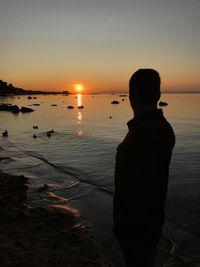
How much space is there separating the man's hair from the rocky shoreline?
5543mm

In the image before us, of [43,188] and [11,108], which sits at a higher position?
[11,108]

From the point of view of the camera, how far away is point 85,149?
27.6m

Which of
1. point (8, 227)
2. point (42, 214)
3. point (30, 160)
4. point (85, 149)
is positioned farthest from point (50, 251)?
point (85, 149)

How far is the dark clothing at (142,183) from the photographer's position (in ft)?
11.3

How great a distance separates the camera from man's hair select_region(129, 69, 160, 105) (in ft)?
11.6

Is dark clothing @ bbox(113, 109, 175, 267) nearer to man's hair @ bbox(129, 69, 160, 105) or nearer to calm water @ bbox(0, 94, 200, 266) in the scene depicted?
man's hair @ bbox(129, 69, 160, 105)

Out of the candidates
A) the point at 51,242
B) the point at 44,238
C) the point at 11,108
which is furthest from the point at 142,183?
the point at 11,108

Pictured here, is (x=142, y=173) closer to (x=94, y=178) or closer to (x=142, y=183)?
(x=142, y=183)

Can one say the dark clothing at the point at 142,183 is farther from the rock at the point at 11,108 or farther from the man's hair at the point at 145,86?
the rock at the point at 11,108

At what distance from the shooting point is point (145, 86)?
3545mm

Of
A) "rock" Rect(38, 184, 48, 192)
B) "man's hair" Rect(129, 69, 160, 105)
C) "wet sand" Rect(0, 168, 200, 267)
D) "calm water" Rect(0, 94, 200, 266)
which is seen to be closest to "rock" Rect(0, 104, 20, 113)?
"calm water" Rect(0, 94, 200, 266)

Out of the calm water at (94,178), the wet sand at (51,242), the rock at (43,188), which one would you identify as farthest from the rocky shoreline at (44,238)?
the rock at (43,188)

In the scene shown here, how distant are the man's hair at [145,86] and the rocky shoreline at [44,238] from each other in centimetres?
554

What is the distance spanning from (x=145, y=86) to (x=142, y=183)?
44.5 inches
